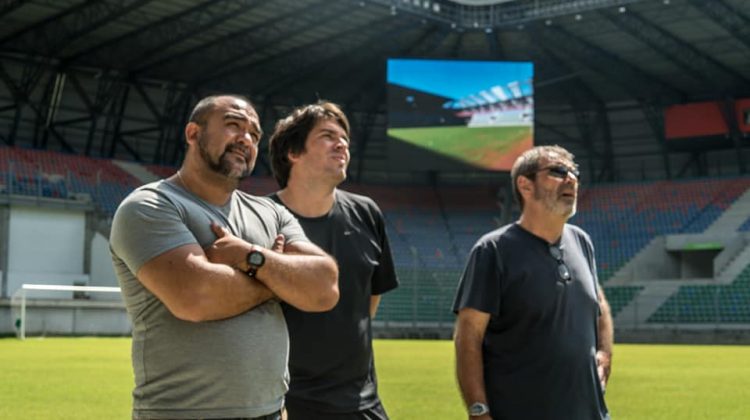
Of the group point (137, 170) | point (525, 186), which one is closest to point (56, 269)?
point (137, 170)

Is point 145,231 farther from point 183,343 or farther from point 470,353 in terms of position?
point 470,353

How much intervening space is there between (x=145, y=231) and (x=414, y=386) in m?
10.7

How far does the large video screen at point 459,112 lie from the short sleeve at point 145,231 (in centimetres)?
3613

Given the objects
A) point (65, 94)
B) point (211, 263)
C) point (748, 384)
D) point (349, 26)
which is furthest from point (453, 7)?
point (211, 263)

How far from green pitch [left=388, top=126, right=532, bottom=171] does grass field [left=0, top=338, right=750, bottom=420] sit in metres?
18.5

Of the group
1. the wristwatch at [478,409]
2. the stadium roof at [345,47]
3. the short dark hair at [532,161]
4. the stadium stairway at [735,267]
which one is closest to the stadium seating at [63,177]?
the stadium roof at [345,47]

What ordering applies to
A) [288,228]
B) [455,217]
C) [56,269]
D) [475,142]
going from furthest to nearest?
[455,217] → [475,142] → [56,269] → [288,228]

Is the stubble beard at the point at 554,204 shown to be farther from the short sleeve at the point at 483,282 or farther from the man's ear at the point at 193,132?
the man's ear at the point at 193,132

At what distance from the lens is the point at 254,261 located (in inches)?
140

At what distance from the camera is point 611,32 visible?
37.1 meters

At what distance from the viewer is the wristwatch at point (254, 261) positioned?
355 centimetres

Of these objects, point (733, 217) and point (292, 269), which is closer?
point (292, 269)

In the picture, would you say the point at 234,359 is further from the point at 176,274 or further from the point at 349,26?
the point at 349,26

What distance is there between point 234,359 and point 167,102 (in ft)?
134
